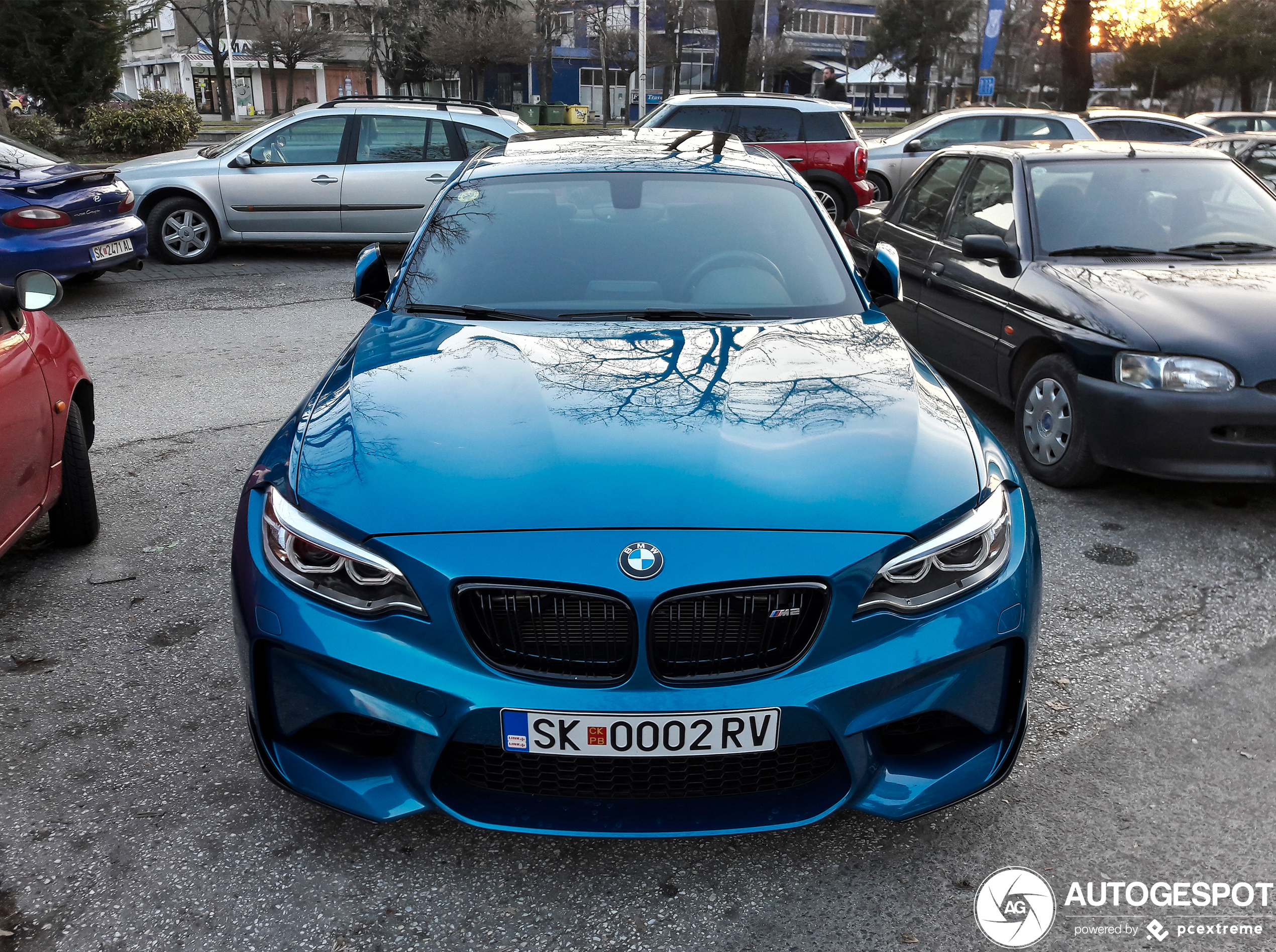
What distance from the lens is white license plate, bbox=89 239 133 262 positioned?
8.56 meters

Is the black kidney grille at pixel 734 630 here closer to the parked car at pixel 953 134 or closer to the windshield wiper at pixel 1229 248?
the windshield wiper at pixel 1229 248

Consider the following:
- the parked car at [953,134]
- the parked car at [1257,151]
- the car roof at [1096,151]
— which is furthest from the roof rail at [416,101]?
the parked car at [1257,151]

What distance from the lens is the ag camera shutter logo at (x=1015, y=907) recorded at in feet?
7.51

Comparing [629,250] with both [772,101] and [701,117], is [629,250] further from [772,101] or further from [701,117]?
[772,101]

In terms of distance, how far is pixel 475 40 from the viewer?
51.2 metres

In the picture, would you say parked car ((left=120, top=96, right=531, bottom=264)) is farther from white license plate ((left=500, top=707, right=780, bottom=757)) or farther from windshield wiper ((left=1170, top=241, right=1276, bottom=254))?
white license plate ((left=500, top=707, right=780, bottom=757))

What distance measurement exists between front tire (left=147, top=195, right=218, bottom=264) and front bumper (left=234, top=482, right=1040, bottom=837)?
9571 mm

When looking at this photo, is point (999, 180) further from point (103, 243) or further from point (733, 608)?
point (103, 243)

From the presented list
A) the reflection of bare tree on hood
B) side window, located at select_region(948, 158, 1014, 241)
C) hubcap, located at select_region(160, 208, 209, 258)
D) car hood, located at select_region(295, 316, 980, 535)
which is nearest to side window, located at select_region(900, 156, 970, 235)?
side window, located at select_region(948, 158, 1014, 241)

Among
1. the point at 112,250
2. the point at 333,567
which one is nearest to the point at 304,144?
the point at 112,250

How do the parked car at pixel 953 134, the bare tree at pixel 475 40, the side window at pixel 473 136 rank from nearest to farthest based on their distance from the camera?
the side window at pixel 473 136 < the parked car at pixel 953 134 < the bare tree at pixel 475 40

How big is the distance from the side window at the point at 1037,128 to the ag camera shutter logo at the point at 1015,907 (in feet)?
42.2

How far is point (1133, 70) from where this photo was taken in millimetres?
46812

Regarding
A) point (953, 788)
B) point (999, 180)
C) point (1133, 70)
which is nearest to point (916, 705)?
point (953, 788)
